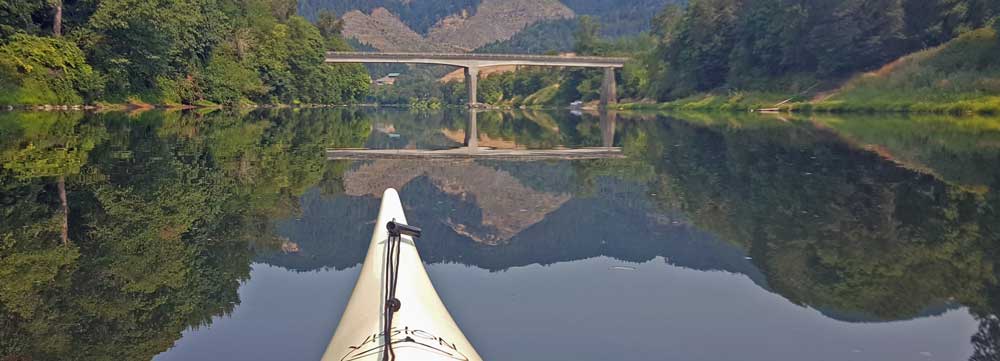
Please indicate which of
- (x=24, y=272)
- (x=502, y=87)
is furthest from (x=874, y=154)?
(x=502, y=87)

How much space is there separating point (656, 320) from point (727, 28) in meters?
84.1

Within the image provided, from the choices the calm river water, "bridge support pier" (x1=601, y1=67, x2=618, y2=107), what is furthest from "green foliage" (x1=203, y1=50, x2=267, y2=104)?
"bridge support pier" (x1=601, y1=67, x2=618, y2=107)

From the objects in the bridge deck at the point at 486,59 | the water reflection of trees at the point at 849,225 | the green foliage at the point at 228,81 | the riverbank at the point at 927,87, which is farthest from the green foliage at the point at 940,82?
the bridge deck at the point at 486,59

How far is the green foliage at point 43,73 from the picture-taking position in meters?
44.5

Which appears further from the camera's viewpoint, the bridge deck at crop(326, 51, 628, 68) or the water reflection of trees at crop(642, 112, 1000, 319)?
the bridge deck at crop(326, 51, 628, 68)

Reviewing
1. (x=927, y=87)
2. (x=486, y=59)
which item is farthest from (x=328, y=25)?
(x=927, y=87)

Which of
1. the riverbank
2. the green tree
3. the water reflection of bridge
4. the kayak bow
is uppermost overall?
the green tree

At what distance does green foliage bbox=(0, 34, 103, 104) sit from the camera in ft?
146

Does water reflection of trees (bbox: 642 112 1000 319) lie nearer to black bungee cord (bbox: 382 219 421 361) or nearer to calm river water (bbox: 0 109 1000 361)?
calm river water (bbox: 0 109 1000 361)

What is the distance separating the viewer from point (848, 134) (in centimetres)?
3053

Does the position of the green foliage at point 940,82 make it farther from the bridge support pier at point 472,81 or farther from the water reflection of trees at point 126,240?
the bridge support pier at point 472,81

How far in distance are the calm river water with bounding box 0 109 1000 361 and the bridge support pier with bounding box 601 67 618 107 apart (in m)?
102

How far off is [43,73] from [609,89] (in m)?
85.1

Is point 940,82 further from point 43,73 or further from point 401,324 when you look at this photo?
point 401,324
